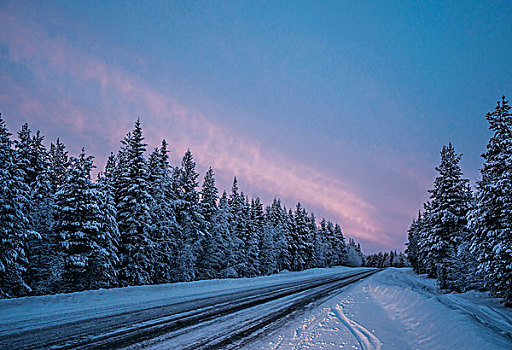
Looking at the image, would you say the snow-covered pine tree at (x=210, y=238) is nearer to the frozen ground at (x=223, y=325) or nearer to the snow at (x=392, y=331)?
the frozen ground at (x=223, y=325)

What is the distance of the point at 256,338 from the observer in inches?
234

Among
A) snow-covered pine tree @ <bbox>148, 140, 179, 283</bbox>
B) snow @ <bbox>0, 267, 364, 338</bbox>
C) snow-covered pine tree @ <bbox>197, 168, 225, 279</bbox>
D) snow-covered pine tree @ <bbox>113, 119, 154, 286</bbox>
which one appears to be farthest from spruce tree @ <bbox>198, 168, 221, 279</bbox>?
snow @ <bbox>0, 267, 364, 338</bbox>

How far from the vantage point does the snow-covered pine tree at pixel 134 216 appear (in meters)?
19.3

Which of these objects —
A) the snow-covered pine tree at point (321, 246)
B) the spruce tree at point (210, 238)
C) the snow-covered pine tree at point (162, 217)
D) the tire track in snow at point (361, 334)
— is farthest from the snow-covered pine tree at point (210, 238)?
the snow-covered pine tree at point (321, 246)

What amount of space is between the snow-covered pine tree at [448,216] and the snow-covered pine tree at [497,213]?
32.1ft

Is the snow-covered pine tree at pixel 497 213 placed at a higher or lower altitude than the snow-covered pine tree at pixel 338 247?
higher

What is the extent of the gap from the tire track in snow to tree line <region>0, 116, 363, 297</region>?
46.7 ft

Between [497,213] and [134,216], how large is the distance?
2311cm

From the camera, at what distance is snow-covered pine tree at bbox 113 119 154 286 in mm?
19312

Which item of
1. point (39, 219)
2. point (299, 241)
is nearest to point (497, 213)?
point (39, 219)

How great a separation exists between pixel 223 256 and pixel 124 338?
1041 inches

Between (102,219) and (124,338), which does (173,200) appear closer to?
(102,219)

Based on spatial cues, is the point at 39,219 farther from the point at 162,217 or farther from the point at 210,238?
the point at 210,238

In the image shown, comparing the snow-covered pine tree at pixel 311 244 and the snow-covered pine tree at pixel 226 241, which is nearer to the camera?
the snow-covered pine tree at pixel 226 241
